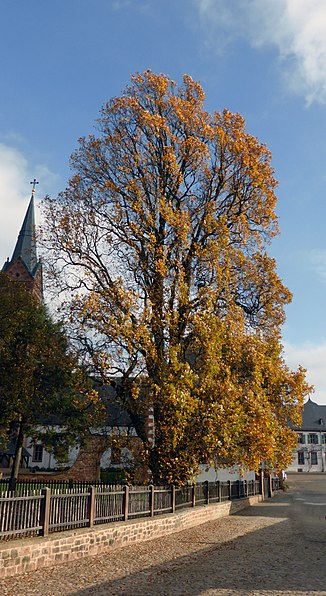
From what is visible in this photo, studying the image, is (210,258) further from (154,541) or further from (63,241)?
(154,541)

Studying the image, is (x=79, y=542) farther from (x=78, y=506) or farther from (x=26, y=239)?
(x=26, y=239)

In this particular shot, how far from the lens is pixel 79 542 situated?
12227mm

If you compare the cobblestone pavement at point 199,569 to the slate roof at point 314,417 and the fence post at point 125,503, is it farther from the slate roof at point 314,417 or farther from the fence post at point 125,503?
the slate roof at point 314,417

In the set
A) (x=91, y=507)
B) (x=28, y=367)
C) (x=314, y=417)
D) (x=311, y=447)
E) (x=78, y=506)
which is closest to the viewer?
(x=78, y=506)

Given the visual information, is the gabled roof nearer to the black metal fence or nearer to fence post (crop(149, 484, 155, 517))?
the black metal fence

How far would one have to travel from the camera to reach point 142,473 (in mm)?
21609

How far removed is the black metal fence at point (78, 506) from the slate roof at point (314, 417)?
Answer: 69.6 meters

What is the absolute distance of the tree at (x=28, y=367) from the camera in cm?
2541

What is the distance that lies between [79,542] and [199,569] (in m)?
2.79

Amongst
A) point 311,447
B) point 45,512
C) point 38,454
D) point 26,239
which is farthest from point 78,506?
point 311,447

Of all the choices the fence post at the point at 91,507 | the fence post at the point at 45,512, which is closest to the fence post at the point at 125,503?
the fence post at the point at 91,507

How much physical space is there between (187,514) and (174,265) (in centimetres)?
914

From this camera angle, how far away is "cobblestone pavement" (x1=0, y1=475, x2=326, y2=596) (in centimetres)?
921

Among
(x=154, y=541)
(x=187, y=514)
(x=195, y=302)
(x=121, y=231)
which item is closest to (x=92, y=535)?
(x=154, y=541)
